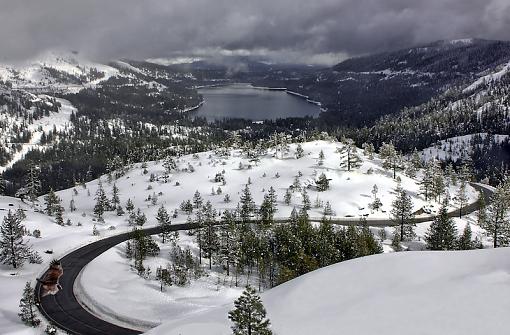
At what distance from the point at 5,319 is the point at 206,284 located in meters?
32.0

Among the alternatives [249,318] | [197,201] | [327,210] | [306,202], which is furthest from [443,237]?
[249,318]

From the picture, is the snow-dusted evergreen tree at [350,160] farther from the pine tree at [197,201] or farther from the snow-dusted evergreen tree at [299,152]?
the pine tree at [197,201]

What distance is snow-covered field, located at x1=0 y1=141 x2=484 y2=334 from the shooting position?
71.0m

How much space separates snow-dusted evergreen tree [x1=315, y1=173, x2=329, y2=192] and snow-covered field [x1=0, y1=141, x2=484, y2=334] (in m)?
2.44

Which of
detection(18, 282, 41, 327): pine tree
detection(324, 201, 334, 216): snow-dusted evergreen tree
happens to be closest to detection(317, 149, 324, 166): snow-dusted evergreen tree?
detection(324, 201, 334, 216): snow-dusted evergreen tree

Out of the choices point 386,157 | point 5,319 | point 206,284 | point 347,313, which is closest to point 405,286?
point 347,313

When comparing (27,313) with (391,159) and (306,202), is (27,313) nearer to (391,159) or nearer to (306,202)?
(306,202)

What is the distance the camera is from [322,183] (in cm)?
14388

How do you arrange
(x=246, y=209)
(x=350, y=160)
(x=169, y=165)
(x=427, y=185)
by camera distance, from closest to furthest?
(x=246, y=209) < (x=427, y=185) < (x=350, y=160) < (x=169, y=165)

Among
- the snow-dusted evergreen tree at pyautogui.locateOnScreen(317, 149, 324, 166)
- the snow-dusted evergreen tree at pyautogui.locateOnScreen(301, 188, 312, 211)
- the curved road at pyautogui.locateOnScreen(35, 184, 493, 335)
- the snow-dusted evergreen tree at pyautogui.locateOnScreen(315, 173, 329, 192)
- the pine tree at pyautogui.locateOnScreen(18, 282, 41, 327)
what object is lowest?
the curved road at pyautogui.locateOnScreen(35, 184, 493, 335)

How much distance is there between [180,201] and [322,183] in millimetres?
48594

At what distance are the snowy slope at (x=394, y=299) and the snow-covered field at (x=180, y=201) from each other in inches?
1208

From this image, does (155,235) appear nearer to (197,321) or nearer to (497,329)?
(197,321)

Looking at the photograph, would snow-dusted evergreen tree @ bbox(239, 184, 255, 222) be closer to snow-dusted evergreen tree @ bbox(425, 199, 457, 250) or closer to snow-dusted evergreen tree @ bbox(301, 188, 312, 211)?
snow-dusted evergreen tree @ bbox(301, 188, 312, 211)
